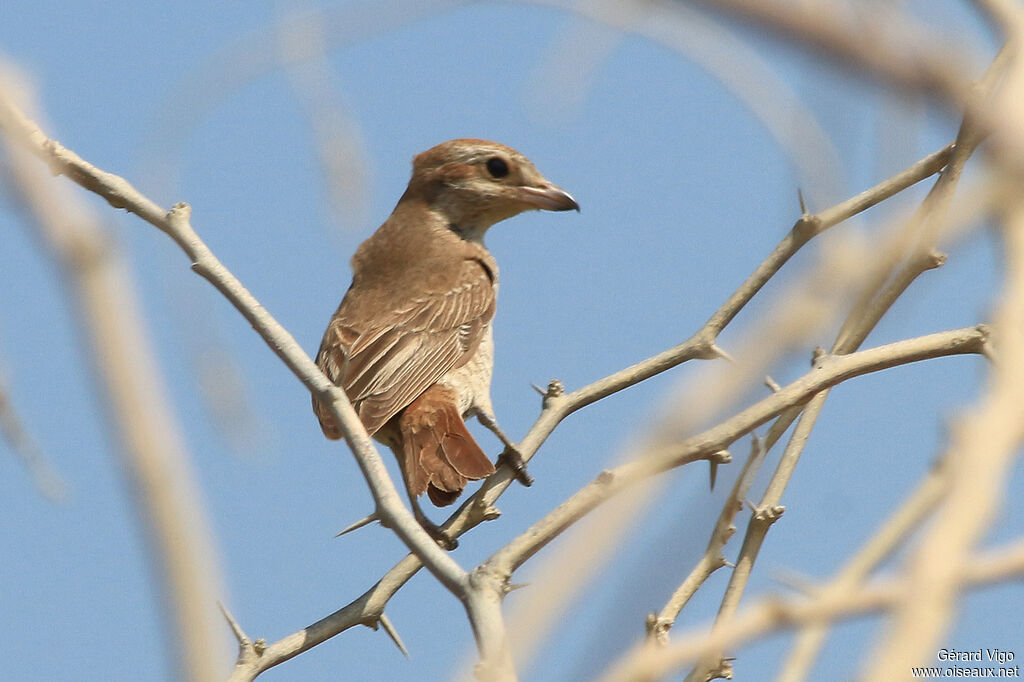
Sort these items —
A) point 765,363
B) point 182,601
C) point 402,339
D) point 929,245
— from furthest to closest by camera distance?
point 402,339 → point 929,245 → point 765,363 → point 182,601

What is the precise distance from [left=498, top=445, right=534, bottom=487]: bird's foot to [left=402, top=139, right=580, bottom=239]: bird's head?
7.30ft

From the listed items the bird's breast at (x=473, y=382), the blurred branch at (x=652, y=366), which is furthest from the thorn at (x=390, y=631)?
the bird's breast at (x=473, y=382)

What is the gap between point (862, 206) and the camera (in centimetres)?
309

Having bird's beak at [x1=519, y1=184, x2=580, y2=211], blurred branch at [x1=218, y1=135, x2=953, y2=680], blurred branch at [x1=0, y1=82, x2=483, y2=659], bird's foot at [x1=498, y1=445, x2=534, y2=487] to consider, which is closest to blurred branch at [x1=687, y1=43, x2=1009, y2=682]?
blurred branch at [x1=218, y1=135, x2=953, y2=680]

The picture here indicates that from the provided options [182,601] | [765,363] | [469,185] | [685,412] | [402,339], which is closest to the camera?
[182,601]

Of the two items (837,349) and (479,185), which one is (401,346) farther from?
(837,349)

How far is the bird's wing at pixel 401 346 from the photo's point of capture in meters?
4.93

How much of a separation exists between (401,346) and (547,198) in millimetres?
1407

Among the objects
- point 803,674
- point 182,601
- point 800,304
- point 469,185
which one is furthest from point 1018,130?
point 469,185

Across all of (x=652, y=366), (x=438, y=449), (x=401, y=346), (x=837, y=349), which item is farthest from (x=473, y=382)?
(x=837, y=349)

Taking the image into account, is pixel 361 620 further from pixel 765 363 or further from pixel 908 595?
pixel 908 595


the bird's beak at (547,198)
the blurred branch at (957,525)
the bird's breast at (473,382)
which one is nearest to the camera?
the blurred branch at (957,525)

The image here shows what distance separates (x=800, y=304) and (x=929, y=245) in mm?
1565

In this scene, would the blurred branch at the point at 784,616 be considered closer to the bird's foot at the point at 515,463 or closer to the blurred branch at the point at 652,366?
the blurred branch at the point at 652,366
